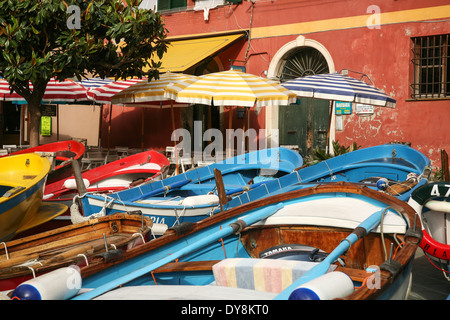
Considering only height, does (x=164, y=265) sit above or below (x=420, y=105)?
below

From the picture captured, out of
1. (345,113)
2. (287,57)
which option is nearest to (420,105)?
(345,113)

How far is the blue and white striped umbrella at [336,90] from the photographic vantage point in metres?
9.30

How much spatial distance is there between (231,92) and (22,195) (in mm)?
4471

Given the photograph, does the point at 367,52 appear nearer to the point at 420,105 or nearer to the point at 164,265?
the point at 420,105

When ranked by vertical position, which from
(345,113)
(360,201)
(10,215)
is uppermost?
(345,113)

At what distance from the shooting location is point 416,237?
3.68 meters

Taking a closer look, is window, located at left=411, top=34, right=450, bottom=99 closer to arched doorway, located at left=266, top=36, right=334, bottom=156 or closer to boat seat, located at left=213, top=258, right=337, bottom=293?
arched doorway, located at left=266, top=36, right=334, bottom=156

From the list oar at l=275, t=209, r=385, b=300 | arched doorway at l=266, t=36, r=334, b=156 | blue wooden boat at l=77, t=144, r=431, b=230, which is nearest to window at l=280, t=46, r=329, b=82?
arched doorway at l=266, t=36, r=334, b=156

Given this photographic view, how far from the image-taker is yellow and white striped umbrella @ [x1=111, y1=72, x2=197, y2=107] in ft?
34.3

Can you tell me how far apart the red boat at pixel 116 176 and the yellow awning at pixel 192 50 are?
431 cm

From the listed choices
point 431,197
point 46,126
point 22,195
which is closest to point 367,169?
point 431,197

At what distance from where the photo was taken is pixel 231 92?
30.6 feet

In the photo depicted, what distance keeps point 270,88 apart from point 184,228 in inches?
234

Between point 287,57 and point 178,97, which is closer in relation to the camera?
point 178,97
